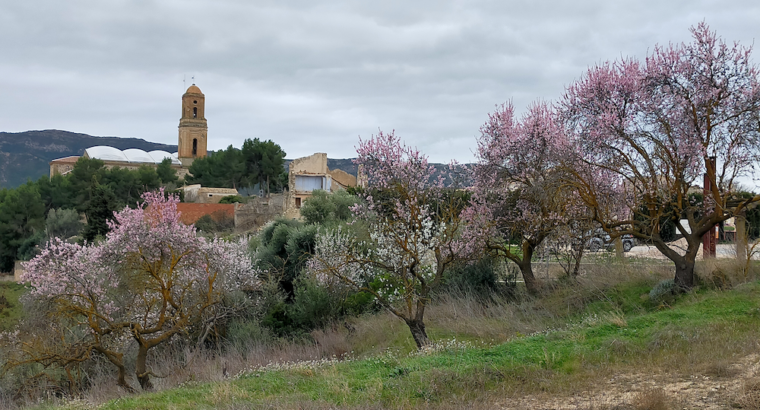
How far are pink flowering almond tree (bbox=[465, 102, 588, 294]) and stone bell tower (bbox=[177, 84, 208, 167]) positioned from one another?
82.4 metres

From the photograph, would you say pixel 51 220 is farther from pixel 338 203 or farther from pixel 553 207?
pixel 553 207

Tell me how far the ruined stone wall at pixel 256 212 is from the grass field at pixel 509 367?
3359cm

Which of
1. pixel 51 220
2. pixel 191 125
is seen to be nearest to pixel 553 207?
pixel 51 220

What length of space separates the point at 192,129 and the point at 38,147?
111918 mm

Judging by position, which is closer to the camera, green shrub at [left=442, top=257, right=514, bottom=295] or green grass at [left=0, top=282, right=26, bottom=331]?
green shrub at [left=442, top=257, right=514, bottom=295]

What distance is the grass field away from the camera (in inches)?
243

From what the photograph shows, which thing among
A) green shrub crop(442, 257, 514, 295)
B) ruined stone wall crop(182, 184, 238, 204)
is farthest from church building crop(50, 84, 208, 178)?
green shrub crop(442, 257, 514, 295)

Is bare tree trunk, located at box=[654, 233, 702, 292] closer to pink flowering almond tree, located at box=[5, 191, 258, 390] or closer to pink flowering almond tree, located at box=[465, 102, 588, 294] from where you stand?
pink flowering almond tree, located at box=[465, 102, 588, 294]

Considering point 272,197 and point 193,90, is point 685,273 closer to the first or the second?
point 272,197

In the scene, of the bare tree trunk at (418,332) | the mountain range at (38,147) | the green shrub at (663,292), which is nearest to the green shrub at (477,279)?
the green shrub at (663,292)

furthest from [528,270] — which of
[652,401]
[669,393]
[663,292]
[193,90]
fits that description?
[193,90]

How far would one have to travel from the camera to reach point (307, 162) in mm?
45844

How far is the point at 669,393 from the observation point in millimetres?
5637

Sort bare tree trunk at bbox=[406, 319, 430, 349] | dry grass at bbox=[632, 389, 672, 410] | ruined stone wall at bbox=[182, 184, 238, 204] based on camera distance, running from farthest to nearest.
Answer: ruined stone wall at bbox=[182, 184, 238, 204] < bare tree trunk at bbox=[406, 319, 430, 349] < dry grass at bbox=[632, 389, 672, 410]
